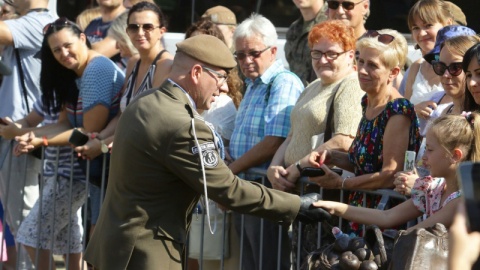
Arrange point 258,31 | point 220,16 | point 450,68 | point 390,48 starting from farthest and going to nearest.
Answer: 1. point 220,16
2. point 258,31
3. point 390,48
4. point 450,68

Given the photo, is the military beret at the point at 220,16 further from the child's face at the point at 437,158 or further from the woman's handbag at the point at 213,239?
the child's face at the point at 437,158

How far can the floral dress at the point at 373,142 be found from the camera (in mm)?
5465

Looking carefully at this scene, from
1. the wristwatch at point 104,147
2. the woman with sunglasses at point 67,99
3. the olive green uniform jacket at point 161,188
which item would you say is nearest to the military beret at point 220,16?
the woman with sunglasses at point 67,99

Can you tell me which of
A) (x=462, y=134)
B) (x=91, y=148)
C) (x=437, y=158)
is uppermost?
(x=462, y=134)

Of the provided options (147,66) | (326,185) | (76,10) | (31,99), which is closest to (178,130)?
(326,185)

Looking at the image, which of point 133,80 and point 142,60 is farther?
point 142,60

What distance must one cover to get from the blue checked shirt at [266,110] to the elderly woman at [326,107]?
0.72 ft

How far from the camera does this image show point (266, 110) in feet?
21.9

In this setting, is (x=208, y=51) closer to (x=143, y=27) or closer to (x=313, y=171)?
(x=313, y=171)

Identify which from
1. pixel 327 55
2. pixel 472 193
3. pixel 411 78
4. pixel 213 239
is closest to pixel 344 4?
pixel 411 78

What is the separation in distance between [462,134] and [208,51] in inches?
50.4

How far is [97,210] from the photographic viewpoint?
732 centimetres

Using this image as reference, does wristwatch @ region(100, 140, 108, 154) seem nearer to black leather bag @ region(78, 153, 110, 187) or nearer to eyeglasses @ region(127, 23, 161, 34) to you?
black leather bag @ region(78, 153, 110, 187)

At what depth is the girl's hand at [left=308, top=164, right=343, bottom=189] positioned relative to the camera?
5.71m
